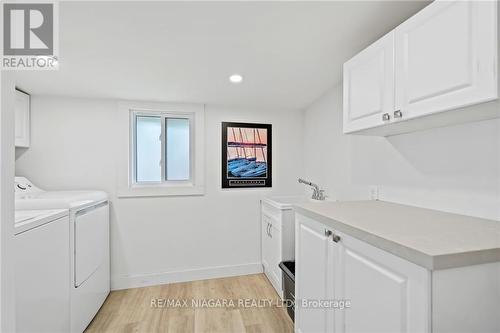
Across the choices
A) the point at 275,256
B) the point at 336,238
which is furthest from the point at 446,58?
the point at 275,256

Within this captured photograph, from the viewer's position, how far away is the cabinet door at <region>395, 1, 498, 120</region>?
840 millimetres

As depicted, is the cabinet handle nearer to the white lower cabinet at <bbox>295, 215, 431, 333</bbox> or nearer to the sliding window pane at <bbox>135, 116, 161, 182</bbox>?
the white lower cabinet at <bbox>295, 215, 431, 333</bbox>

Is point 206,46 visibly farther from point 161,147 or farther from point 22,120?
point 22,120

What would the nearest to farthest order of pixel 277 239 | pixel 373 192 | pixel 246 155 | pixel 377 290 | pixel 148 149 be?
pixel 377 290, pixel 373 192, pixel 277 239, pixel 148 149, pixel 246 155

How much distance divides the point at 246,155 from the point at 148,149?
1111 millimetres

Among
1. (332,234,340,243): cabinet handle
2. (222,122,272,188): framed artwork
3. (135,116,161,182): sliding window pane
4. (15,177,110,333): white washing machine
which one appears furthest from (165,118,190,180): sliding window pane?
(332,234,340,243): cabinet handle

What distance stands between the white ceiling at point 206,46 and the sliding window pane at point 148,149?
30 cm

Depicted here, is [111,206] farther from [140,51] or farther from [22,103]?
[140,51]

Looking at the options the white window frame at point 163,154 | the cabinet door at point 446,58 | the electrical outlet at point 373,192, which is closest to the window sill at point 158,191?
the white window frame at point 163,154

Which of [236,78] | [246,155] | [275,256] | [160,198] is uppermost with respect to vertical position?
[236,78]

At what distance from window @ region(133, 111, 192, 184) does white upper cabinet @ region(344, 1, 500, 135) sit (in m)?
1.90

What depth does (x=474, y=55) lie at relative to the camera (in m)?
0.88

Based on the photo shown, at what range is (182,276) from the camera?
8.36 ft

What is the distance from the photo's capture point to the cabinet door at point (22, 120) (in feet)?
6.69
